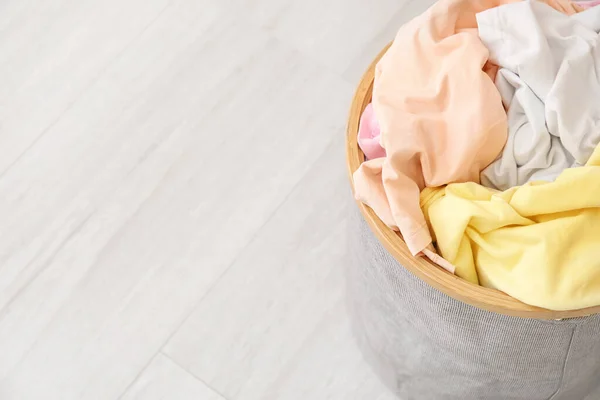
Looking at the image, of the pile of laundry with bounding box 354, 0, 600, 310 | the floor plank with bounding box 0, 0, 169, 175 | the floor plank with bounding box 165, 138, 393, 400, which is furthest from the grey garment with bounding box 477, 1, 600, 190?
the floor plank with bounding box 0, 0, 169, 175

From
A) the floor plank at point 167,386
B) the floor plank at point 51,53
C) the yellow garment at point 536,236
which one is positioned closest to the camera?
the yellow garment at point 536,236

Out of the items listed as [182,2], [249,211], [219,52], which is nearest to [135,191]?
[249,211]

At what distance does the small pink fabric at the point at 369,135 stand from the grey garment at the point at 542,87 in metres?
0.12

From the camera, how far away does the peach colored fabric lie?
874 millimetres

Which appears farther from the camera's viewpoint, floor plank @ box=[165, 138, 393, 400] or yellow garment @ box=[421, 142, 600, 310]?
floor plank @ box=[165, 138, 393, 400]

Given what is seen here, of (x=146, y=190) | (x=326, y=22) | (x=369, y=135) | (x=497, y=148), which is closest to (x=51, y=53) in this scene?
(x=146, y=190)

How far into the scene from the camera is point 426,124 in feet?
2.91

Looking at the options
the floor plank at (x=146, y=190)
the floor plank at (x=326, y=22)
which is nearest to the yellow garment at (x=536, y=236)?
the floor plank at (x=146, y=190)

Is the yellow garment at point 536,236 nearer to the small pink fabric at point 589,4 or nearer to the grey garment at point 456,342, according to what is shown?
the grey garment at point 456,342

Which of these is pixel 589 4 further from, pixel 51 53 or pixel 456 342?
pixel 51 53

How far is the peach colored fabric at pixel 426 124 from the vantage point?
0.87 m

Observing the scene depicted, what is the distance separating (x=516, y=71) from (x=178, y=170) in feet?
2.31

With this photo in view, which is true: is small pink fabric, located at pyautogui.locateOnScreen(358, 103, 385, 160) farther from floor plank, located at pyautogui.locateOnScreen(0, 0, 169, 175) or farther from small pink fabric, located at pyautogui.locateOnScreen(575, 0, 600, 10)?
floor plank, located at pyautogui.locateOnScreen(0, 0, 169, 175)

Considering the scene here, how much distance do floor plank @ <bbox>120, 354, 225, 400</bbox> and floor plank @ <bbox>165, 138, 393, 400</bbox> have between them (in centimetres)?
2
